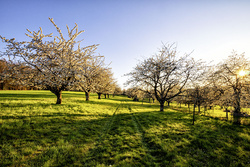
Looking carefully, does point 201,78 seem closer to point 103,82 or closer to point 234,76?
point 234,76

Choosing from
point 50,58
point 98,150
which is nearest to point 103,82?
point 50,58

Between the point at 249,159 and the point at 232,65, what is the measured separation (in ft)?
54.9

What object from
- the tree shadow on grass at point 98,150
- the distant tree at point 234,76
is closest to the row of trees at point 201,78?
the distant tree at point 234,76

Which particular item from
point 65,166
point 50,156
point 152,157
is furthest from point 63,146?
point 152,157

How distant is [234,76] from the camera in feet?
48.4

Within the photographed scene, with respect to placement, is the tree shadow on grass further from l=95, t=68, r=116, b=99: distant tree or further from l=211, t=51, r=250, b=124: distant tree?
l=211, t=51, r=250, b=124: distant tree

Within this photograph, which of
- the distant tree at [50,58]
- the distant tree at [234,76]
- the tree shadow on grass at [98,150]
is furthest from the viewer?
the distant tree at [234,76]

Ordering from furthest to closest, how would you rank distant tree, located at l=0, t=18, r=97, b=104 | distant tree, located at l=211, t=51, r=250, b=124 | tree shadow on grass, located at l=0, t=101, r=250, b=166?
distant tree, located at l=211, t=51, r=250, b=124, distant tree, located at l=0, t=18, r=97, b=104, tree shadow on grass, located at l=0, t=101, r=250, b=166

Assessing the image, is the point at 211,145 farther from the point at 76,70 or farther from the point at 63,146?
the point at 76,70

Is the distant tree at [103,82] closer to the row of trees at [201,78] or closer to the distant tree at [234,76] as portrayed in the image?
the row of trees at [201,78]

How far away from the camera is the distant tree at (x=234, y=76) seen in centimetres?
1375

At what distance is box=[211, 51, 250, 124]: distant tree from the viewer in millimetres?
13750

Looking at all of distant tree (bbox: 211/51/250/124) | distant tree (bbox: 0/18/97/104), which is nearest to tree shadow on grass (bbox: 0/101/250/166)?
distant tree (bbox: 0/18/97/104)

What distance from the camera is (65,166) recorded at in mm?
3863
